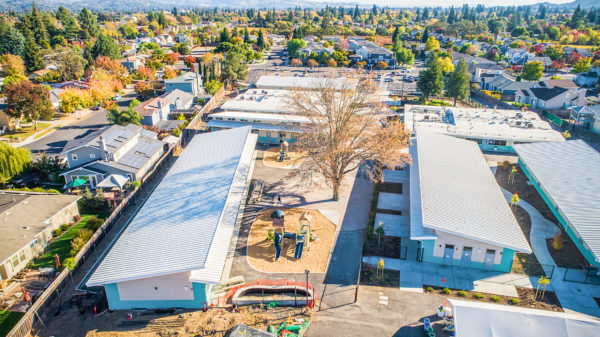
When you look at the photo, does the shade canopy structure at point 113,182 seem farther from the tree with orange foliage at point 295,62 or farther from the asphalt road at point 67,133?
the tree with orange foliage at point 295,62

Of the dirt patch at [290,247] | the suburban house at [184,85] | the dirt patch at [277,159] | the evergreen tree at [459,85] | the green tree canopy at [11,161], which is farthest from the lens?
the suburban house at [184,85]

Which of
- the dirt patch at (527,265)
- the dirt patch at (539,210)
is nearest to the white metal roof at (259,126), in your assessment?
the dirt patch at (539,210)

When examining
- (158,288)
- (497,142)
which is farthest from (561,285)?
(497,142)

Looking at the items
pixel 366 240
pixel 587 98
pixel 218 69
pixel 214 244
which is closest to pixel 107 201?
pixel 214 244

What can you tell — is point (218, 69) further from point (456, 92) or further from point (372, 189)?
point (372, 189)

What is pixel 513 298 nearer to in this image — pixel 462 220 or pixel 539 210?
pixel 462 220
